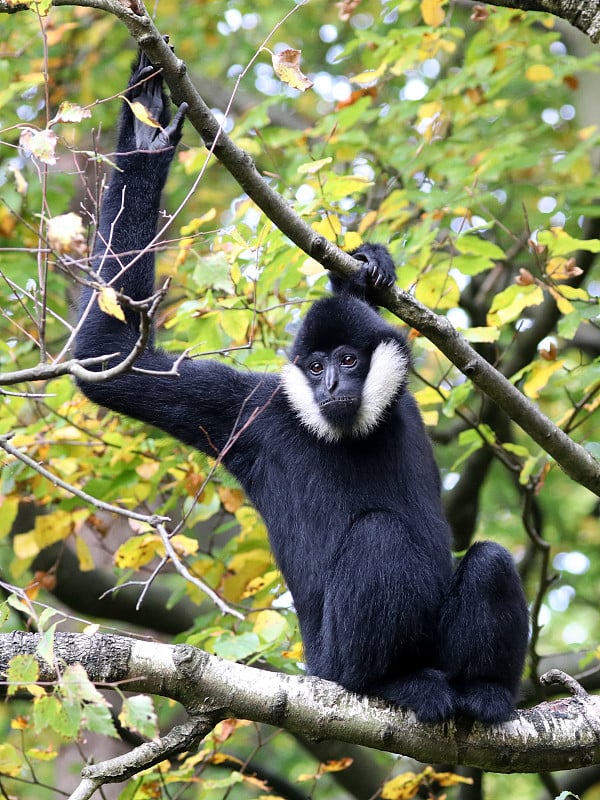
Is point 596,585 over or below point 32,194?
below

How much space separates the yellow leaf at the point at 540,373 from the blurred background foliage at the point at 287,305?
0.06 ft

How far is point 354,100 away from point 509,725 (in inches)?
195

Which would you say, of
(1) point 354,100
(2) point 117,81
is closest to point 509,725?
(1) point 354,100

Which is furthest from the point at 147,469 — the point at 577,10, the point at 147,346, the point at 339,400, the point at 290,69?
the point at 577,10

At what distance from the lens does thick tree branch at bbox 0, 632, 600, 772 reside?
3.96 metres

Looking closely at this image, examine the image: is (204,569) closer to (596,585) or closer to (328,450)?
(328,450)

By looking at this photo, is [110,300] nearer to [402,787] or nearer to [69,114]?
[69,114]

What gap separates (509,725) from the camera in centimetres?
469

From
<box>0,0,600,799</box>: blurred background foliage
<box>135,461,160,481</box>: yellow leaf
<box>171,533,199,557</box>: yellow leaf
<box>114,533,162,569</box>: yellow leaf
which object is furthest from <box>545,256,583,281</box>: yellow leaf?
<box>114,533,162,569</box>: yellow leaf

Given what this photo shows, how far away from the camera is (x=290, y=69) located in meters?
4.30

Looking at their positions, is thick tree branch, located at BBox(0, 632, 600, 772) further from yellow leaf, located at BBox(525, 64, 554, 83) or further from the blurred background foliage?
yellow leaf, located at BBox(525, 64, 554, 83)

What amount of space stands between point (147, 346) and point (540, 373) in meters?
2.49

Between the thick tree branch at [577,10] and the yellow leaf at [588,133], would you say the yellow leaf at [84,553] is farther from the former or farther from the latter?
the yellow leaf at [588,133]

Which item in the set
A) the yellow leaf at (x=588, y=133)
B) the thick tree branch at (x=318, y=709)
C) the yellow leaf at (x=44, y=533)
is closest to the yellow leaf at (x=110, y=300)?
the thick tree branch at (x=318, y=709)
